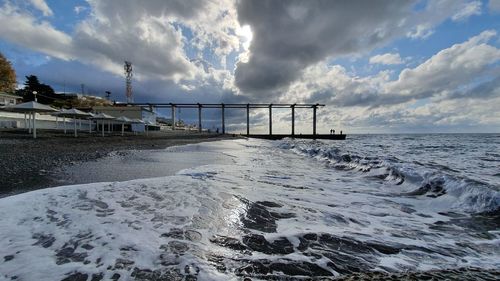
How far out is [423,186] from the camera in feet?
27.8

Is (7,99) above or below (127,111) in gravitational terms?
above

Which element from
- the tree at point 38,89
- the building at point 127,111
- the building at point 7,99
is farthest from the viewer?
the tree at point 38,89

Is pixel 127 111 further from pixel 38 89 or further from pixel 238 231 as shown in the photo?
pixel 238 231

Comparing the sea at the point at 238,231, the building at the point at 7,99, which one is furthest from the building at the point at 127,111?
the sea at the point at 238,231

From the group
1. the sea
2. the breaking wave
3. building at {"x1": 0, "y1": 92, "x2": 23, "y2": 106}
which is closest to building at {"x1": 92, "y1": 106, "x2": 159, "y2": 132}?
Result: building at {"x1": 0, "y1": 92, "x2": 23, "y2": 106}

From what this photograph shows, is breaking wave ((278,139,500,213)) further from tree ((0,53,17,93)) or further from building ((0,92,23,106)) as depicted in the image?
tree ((0,53,17,93))

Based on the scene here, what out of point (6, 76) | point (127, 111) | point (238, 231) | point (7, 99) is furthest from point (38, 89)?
point (238, 231)

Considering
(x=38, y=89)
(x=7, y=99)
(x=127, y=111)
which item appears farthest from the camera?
(x=38, y=89)

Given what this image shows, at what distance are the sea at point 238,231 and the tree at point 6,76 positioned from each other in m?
68.0

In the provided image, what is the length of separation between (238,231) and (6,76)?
2942 inches

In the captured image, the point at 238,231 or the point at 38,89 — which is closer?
the point at 238,231

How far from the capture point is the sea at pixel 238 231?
2.98 m

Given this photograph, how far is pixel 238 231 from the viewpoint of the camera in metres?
4.14

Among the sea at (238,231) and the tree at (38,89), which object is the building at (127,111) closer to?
the tree at (38,89)
